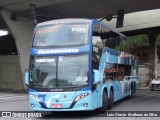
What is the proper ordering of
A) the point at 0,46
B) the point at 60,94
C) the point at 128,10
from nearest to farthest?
the point at 60,94 < the point at 128,10 < the point at 0,46

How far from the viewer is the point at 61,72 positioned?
44.5ft

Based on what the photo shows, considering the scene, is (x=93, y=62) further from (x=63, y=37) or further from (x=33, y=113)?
(x=33, y=113)

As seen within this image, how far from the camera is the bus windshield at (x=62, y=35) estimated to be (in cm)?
1396

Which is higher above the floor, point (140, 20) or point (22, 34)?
point (140, 20)

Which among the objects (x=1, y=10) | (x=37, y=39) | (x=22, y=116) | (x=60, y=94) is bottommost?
(x=22, y=116)

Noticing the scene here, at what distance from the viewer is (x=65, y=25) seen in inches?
563

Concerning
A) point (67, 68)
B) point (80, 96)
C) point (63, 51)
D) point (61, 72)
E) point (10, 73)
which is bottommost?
point (80, 96)

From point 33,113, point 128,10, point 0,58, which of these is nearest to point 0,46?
point 0,58

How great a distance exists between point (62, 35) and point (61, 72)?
146cm

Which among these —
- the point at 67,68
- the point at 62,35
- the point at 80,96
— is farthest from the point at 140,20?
the point at 80,96

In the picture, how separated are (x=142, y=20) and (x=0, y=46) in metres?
17.8

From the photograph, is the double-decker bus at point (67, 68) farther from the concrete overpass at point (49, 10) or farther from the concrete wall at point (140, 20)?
the concrete wall at point (140, 20)

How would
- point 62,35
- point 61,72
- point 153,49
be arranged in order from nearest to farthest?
point 61,72
point 62,35
point 153,49

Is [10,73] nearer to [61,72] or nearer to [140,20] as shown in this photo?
[140,20]
